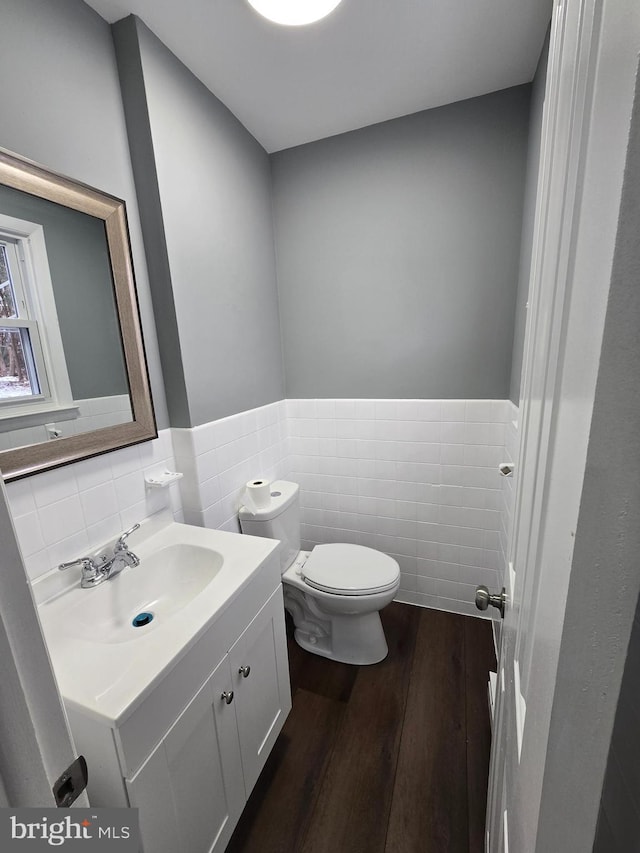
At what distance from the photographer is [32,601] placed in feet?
1.17

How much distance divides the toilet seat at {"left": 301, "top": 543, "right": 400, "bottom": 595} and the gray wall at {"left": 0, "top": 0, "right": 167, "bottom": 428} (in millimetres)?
1340

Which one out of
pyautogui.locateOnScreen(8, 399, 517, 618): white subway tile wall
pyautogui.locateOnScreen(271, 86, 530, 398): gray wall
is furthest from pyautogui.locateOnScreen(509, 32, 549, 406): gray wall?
pyautogui.locateOnScreen(8, 399, 517, 618): white subway tile wall

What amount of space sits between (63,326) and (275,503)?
106cm

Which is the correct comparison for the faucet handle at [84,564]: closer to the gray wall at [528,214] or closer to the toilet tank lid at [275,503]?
the toilet tank lid at [275,503]

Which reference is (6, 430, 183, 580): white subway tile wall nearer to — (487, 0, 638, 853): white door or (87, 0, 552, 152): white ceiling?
(487, 0, 638, 853): white door

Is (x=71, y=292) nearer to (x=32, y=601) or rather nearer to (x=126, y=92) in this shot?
(x=126, y=92)

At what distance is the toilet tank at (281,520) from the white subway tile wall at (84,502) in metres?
0.38

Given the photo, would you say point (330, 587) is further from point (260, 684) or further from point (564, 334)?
point (564, 334)

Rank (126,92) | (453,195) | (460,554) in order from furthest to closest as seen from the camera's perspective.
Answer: (460,554) → (453,195) → (126,92)

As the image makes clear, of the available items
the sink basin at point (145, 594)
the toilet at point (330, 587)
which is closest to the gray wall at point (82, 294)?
the sink basin at point (145, 594)

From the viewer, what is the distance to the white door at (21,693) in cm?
33

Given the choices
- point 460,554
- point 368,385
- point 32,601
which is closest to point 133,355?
point 32,601

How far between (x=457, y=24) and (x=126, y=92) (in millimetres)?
1133

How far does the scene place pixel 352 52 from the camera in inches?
47.8
